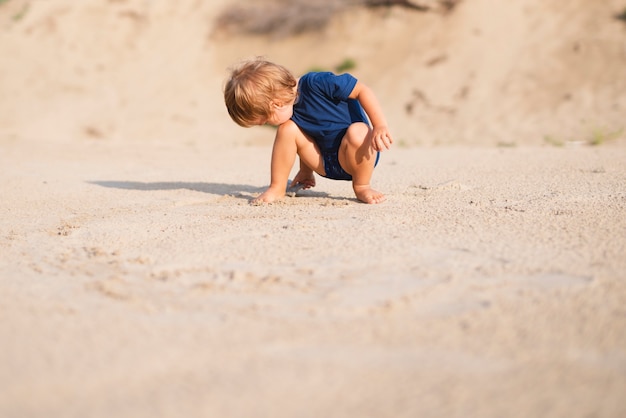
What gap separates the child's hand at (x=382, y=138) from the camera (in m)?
2.71

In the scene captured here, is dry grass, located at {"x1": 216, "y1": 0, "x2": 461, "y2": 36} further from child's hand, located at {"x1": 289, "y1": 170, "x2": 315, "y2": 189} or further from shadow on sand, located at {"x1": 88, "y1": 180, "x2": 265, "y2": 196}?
child's hand, located at {"x1": 289, "y1": 170, "x2": 315, "y2": 189}

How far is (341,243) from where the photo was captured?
2100mm

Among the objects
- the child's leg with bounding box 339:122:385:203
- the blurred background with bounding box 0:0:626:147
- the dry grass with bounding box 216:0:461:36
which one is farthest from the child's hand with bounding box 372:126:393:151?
the dry grass with bounding box 216:0:461:36

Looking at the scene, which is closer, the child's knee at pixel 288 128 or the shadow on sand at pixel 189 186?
the child's knee at pixel 288 128

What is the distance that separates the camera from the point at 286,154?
299 centimetres

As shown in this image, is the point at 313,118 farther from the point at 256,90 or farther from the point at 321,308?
the point at 321,308

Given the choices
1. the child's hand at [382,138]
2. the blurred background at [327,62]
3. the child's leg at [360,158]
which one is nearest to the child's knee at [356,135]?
the child's leg at [360,158]

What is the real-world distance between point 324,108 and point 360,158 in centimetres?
29

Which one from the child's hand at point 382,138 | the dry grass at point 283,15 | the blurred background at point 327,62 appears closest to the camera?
the child's hand at point 382,138

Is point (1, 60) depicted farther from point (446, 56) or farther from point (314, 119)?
point (314, 119)

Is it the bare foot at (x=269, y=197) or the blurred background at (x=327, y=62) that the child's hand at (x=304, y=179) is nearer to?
the bare foot at (x=269, y=197)

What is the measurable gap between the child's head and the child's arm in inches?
12.1

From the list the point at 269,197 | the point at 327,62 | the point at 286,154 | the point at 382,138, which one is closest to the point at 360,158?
the point at 382,138

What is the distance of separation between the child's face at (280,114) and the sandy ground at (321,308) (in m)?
0.42
